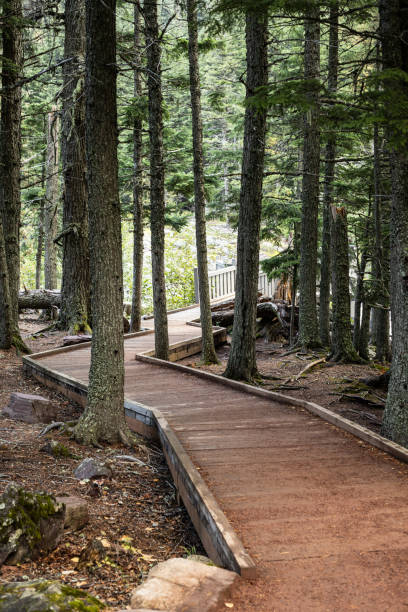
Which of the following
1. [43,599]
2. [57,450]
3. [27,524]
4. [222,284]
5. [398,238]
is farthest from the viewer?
[222,284]

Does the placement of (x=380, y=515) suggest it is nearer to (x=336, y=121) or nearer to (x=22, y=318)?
(x=336, y=121)

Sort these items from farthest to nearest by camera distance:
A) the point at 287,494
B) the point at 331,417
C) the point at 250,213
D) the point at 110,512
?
the point at 250,213
the point at 331,417
the point at 110,512
the point at 287,494

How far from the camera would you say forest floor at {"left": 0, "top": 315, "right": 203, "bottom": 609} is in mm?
3484

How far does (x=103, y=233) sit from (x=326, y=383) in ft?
19.3

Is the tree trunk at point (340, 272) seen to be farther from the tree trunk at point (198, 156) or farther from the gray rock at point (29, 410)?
the gray rock at point (29, 410)

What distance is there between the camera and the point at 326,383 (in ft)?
33.4

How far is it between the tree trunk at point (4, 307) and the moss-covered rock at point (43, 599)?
28.2 ft

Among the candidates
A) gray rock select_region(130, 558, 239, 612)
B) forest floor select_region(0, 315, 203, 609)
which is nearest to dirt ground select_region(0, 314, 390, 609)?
forest floor select_region(0, 315, 203, 609)

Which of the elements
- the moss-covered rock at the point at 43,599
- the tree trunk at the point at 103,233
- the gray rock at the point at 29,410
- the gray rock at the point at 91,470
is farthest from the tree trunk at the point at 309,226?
the moss-covered rock at the point at 43,599

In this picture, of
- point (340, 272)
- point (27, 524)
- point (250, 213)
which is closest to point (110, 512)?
point (27, 524)

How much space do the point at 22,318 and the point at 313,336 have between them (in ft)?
31.4

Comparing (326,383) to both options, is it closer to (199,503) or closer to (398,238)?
(398,238)

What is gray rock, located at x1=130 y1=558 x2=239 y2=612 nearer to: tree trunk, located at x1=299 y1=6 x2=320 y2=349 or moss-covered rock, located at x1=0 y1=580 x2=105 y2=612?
moss-covered rock, located at x1=0 y1=580 x2=105 y2=612

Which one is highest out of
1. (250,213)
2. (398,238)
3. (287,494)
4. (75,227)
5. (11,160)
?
(11,160)
